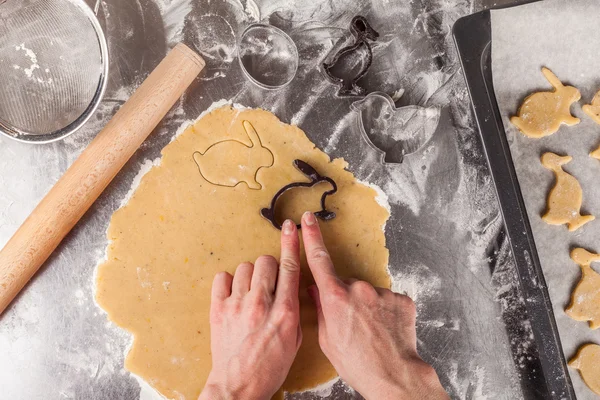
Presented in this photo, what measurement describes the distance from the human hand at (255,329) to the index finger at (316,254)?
0.13 feet

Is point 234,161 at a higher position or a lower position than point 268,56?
lower

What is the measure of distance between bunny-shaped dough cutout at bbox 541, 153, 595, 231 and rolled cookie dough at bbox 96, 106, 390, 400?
503 millimetres

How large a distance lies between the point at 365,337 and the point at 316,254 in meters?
0.22

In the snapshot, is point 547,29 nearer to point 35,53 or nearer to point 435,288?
point 435,288

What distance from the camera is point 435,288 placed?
1.27 metres

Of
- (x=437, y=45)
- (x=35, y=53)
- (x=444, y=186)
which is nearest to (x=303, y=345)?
(x=444, y=186)

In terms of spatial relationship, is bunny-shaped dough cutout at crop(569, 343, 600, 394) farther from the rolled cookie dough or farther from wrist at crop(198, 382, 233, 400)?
wrist at crop(198, 382, 233, 400)

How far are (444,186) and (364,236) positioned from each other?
0.25 meters

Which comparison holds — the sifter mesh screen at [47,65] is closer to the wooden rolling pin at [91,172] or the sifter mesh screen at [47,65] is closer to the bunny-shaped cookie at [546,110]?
the wooden rolling pin at [91,172]

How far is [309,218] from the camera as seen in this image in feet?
3.85

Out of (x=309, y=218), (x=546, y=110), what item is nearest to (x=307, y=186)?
(x=309, y=218)

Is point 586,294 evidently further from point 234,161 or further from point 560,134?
point 234,161

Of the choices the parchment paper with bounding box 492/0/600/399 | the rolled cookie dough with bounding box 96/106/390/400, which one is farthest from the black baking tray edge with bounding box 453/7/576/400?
the rolled cookie dough with bounding box 96/106/390/400

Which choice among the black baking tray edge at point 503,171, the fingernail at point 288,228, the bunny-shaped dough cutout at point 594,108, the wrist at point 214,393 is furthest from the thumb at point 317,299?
the bunny-shaped dough cutout at point 594,108
